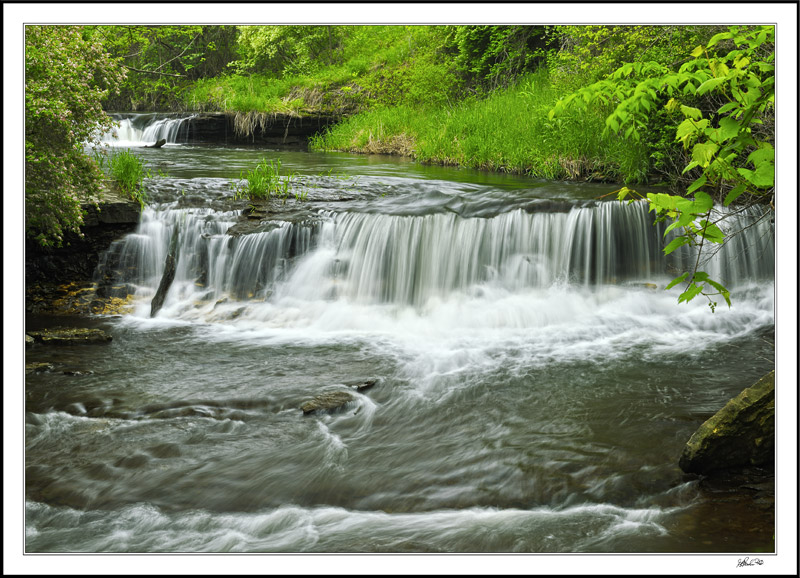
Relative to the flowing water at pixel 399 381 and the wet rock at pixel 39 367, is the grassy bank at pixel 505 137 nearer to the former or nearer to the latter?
the flowing water at pixel 399 381

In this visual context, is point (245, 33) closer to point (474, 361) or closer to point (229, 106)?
point (229, 106)

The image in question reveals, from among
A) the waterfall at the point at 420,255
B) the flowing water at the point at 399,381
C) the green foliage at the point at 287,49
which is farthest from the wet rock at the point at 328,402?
the green foliage at the point at 287,49

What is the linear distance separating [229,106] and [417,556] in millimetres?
19674

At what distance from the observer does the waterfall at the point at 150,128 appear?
17969 millimetres

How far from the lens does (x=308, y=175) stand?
11141 mm

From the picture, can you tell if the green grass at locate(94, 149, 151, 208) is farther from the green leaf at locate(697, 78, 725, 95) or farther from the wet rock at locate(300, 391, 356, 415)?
the green leaf at locate(697, 78, 725, 95)

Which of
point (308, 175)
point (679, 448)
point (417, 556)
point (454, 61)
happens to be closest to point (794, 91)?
point (679, 448)

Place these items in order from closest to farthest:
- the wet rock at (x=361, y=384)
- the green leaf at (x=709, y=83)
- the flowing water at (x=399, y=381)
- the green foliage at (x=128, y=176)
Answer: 1. the green leaf at (x=709, y=83)
2. the flowing water at (x=399, y=381)
3. the wet rock at (x=361, y=384)
4. the green foliage at (x=128, y=176)

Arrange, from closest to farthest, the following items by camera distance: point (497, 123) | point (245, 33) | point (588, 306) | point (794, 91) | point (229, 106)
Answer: point (794, 91)
point (588, 306)
point (497, 123)
point (229, 106)
point (245, 33)

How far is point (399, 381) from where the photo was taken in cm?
553

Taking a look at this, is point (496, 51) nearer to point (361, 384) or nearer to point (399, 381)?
point (399, 381)

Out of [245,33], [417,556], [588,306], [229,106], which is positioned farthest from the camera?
[245,33]

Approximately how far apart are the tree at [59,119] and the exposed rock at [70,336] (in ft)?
3.24

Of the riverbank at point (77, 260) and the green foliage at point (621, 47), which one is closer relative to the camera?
the riverbank at point (77, 260)
